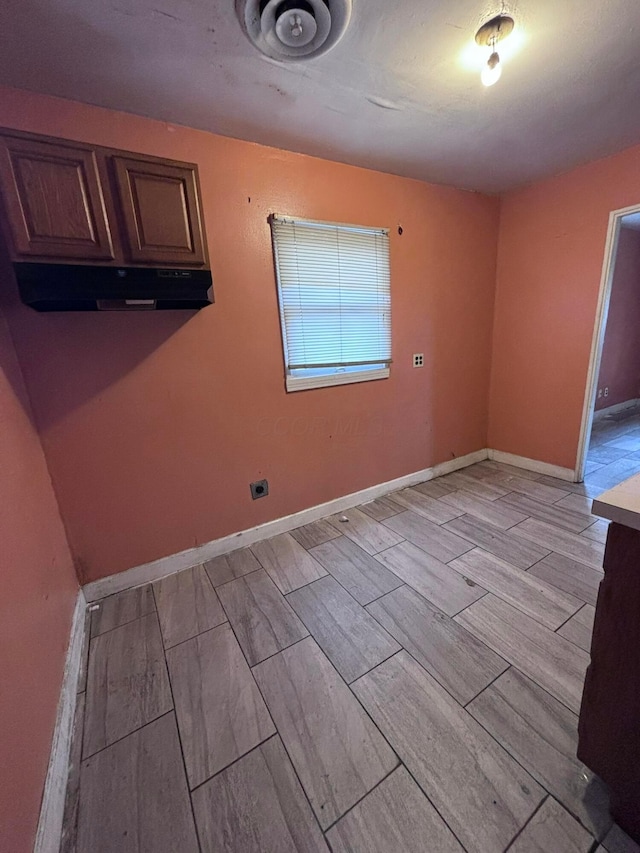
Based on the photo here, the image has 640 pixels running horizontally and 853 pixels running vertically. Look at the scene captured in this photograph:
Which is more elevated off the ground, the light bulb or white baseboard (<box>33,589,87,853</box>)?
the light bulb

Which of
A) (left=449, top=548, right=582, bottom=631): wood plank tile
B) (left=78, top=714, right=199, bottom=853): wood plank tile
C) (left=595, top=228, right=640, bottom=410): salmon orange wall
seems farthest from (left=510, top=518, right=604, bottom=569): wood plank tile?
(left=595, top=228, right=640, bottom=410): salmon orange wall

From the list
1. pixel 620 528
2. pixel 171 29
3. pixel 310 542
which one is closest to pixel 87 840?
pixel 310 542

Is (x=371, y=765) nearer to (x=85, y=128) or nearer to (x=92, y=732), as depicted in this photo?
(x=92, y=732)

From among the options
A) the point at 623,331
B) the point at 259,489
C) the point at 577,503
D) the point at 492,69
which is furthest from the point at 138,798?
the point at 623,331

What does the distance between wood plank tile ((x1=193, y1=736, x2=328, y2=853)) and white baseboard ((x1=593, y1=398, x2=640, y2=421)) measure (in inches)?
211

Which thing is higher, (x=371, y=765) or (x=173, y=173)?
(x=173, y=173)

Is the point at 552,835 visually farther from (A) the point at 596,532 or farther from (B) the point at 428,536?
(A) the point at 596,532

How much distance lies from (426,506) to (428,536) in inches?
16.6

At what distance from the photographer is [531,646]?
143 cm

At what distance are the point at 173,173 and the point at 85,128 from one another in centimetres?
51

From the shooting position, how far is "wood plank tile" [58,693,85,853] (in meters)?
0.95

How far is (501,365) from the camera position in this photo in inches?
128

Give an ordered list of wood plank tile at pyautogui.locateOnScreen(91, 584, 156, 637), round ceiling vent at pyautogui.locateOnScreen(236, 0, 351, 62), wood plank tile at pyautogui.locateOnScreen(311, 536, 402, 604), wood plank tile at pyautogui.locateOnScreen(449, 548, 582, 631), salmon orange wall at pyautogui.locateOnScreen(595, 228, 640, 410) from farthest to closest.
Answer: salmon orange wall at pyautogui.locateOnScreen(595, 228, 640, 410), wood plank tile at pyautogui.locateOnScreen(311, 536, 402, 604), wood plank tile at pyautogui.locateOnScreen(91, 584, 156, 637), wood plank tile at pyautogui.locateOnScreen(449, 548, 582, 631), round ceiling vent at pyautogui.locateOnScreen(236, 0, 351, 62)

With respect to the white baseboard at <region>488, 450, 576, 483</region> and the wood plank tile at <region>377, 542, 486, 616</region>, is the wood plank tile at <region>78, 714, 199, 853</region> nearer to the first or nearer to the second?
the wood plank tile at <region>377, 542, 486, 616</region>
